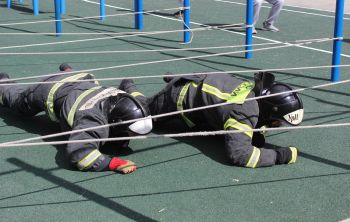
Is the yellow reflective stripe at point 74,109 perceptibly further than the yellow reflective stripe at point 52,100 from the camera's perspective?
No

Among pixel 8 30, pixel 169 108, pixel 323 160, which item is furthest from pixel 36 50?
pixel 323 160

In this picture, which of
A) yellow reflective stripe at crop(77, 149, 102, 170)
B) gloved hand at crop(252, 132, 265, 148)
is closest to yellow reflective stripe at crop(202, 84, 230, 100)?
gloved hand at crop(252, 132, 265, 148)

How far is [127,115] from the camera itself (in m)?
4.45

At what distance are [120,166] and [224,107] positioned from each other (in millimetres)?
900

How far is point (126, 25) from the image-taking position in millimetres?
10320

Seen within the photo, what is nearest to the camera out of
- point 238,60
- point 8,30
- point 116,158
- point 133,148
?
point 116,158

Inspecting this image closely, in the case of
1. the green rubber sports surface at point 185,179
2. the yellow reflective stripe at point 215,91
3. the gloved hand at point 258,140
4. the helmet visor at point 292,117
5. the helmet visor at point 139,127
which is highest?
the yellow reflective stripe at point 215,91

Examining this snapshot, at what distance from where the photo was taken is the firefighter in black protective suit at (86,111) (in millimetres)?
4238

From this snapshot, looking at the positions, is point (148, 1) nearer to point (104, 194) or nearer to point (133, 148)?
point (133, 148)

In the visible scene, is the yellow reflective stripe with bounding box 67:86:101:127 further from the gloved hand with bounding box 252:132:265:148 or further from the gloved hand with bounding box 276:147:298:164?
the gloved hand with bounding box 276:147:298:164

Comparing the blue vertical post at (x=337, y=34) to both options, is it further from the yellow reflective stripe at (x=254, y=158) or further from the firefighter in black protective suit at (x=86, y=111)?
the firefighter in black protective suit at (x=86, y=111)

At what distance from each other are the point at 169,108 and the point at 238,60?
118 inches

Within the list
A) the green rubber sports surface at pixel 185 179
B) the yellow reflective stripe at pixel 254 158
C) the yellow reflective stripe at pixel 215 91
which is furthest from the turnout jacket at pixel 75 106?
the yellow reflective stripe at pixel 254 158

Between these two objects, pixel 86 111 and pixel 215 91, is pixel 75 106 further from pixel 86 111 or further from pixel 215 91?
pixel 215 91
